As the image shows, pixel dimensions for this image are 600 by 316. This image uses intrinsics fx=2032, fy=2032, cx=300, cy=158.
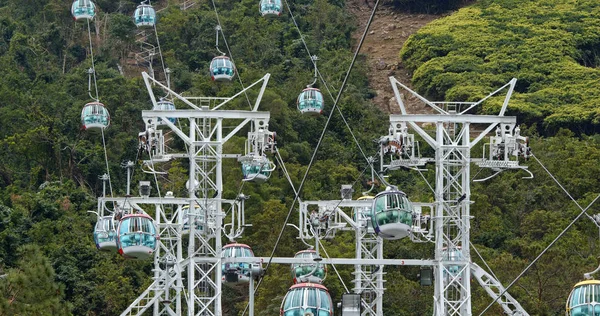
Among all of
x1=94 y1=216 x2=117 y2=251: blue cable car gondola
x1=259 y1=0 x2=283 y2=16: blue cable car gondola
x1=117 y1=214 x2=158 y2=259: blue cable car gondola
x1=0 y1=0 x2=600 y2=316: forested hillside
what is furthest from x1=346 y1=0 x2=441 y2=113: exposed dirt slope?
x1=117 y1=214 x2=158 y2=259: blue cable car gondola

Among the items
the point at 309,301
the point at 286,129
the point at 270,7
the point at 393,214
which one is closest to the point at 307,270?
the point at 309,301

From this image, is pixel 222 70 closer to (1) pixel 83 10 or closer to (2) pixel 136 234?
(1) pixel 83 10

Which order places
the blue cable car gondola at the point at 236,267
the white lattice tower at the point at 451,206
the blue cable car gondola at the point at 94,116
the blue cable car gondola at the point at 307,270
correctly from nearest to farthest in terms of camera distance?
the white lattice tower at the point at 451,206 → the blue cable car gondola at the point at 236,267 → the blue cable car gondola at the point at 307,270 → the blue cable car gondola at the point at 94,116

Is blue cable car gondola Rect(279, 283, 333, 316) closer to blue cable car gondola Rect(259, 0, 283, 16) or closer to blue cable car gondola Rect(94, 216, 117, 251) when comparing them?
blue cable car gondola Rect(94, 216, 117, 251)

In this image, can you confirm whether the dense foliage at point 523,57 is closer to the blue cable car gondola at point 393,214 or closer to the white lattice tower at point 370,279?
the white lattice tower at point 370,279

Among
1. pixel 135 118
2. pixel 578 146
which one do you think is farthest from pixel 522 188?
pixel 135 118

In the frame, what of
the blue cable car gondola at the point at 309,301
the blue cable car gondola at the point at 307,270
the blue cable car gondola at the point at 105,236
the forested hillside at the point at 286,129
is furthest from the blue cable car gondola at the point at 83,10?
the blue cable car gondola at the point at 309,301
